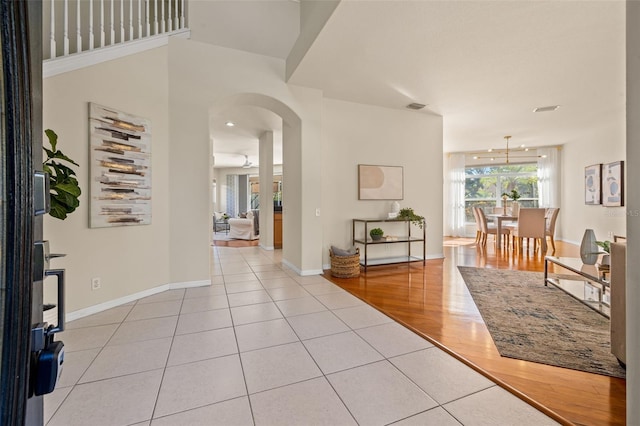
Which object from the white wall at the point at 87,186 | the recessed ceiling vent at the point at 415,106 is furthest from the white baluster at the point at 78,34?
the recessed ceiling vent at the point at 415,106

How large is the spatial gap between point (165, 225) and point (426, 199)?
14.3 ft

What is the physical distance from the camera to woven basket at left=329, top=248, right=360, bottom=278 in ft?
13.0

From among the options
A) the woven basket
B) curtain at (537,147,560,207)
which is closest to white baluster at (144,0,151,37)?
the woven basket

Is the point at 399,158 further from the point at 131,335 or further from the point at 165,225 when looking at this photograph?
the point at 131,335

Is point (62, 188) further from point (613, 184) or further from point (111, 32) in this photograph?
point (613, 184)

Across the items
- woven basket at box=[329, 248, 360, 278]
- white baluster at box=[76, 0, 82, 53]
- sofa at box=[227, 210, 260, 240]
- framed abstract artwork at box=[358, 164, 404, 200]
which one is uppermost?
white baluster at box=[76, 0, 82, 53]

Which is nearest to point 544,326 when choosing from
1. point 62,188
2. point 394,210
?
point 394,210

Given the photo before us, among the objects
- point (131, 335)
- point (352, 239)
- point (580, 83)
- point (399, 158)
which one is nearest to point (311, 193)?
point (352, 239)

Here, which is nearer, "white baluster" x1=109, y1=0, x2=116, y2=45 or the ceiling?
the ceiling

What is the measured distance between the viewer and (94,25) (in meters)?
3.10

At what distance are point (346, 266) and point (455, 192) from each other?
21.3 ft

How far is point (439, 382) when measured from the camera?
1659mm

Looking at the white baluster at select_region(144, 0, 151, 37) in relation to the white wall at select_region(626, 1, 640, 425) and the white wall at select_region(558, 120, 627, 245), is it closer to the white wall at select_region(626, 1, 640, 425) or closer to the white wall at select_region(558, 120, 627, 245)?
the white wall at select_region(626, 1, 640, 425)

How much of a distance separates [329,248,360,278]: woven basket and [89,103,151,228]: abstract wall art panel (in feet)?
8.07
